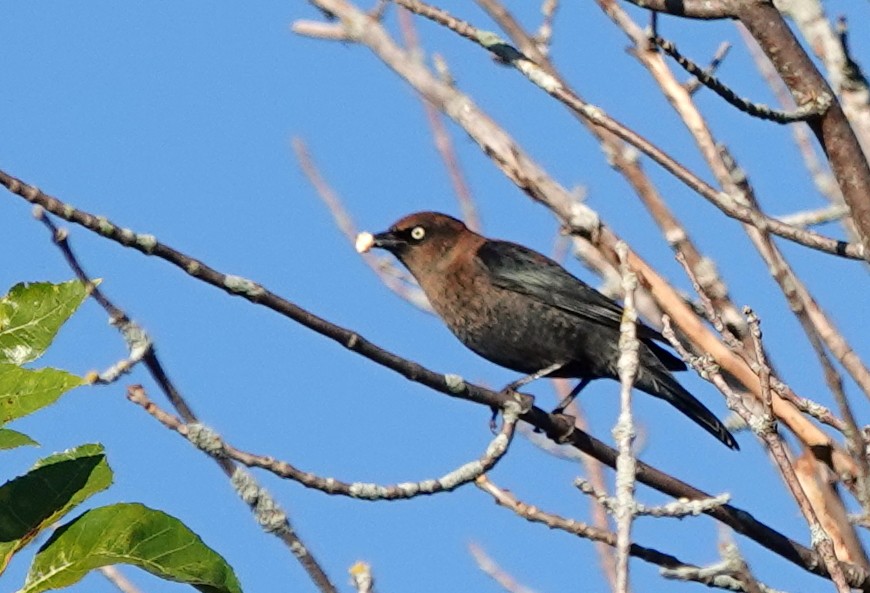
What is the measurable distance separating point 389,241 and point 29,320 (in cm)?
518

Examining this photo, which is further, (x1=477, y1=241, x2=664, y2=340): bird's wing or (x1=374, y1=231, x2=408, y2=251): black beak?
(x1=374, y1=231, x2=408, y2=251): black beak

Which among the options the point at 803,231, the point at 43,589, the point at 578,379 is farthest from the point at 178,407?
the point at 578,379

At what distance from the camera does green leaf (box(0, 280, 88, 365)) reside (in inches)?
82.0

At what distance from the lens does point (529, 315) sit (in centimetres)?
667

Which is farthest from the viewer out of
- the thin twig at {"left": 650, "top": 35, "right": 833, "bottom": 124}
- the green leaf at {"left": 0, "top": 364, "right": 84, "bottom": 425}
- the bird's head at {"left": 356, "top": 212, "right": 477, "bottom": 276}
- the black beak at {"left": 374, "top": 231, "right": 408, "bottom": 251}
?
the black beak at {"left": 374, "top": 231, "right": 408, "bottom": 251}

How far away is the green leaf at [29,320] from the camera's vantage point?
2.08m

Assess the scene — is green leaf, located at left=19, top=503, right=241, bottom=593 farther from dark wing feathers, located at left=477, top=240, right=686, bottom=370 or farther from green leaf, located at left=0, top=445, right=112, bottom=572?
dark wing feathers, located at left=477, top=240, right=686, bottom=370

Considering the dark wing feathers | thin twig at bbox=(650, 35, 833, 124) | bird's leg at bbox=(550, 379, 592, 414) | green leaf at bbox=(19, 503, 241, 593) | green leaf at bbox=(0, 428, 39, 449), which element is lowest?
green leaf at bbox=(19, 503, 241, 593)

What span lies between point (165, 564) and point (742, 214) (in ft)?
4.34

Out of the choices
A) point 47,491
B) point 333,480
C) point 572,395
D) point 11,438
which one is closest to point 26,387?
point 11,438

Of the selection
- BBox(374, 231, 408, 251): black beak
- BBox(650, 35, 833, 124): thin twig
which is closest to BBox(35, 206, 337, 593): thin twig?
BBox(650, 35, 833, 124): thin twig

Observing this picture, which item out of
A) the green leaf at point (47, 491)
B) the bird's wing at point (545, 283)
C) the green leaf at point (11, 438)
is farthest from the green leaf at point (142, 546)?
the bird's wing at point (545, 283)

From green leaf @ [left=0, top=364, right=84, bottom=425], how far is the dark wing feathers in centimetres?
476

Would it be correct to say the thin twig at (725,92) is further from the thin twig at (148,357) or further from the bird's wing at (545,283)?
the bird's wing at (545,283)
